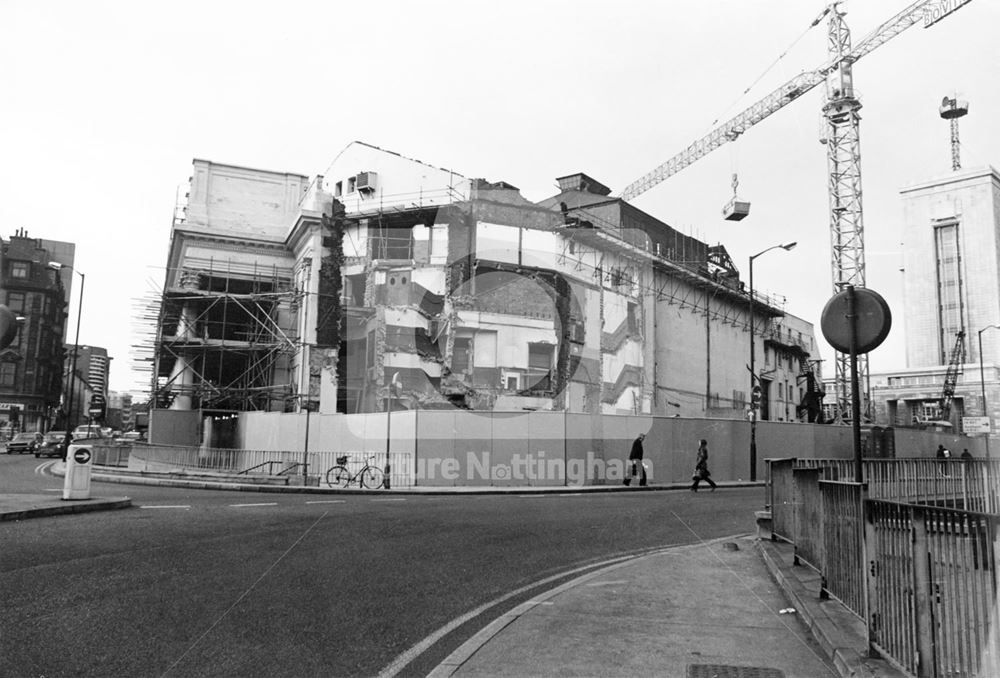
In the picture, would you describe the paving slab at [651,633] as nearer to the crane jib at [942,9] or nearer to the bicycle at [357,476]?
the crane jib at [942,9]

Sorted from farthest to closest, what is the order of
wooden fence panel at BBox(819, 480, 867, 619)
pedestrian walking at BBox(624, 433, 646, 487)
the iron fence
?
the iron fence < pedestrian walking at BBox(624, 433, 646, 487) < wooden fence panel at BBox(819, 480, 867, 619)

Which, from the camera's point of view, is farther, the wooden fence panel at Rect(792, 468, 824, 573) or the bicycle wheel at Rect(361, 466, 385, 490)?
the bicycle wheel at Rect(361, 466, 385, 490)

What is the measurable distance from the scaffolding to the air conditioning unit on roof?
266 inches

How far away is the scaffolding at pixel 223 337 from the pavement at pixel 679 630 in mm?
34470

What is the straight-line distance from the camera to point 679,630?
5883 mm

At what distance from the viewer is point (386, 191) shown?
42.1 m

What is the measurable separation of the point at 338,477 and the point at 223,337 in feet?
68.8

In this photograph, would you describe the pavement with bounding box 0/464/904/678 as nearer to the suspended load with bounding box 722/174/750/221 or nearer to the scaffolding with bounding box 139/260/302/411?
the scaffolding with bounding box 139/260/302/411

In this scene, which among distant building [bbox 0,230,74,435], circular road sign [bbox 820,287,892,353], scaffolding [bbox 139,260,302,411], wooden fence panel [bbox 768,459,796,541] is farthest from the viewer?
distant building [bbox 0,230,74,435]

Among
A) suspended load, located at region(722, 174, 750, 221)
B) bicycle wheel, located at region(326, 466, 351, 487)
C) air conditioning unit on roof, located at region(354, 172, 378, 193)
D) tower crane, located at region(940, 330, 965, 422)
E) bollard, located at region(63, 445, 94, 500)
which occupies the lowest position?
bicycle wheel, located at region(326, 466, 351, 487)

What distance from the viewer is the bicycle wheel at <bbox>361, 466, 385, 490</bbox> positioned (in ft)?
78.2

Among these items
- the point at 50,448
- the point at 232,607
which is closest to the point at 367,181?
the point at 50,448

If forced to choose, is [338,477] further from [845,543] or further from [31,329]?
[31,329]

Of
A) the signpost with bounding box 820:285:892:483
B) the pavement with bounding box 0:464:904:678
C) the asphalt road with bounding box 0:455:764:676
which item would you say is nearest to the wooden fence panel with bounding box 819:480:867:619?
the pavement with bounding box 0:464:904:678
